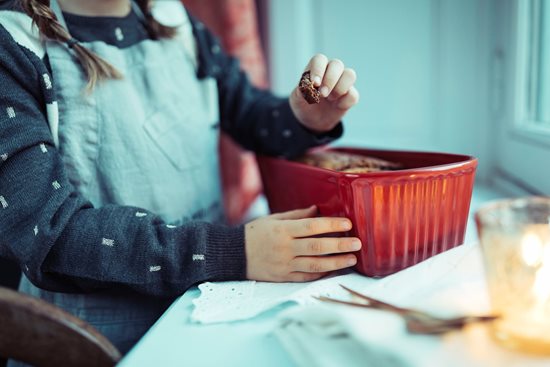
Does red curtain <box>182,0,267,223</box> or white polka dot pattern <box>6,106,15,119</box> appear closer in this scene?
white polka dot pattern <box>6,106,15,119</box>

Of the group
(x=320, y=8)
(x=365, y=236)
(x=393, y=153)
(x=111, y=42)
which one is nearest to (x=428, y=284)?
(x=365, y=236)

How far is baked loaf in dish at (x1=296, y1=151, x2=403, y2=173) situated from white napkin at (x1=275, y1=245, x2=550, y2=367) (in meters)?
0.19

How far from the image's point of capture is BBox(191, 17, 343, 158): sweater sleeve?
77cm

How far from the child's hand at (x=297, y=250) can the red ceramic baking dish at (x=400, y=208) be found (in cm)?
2

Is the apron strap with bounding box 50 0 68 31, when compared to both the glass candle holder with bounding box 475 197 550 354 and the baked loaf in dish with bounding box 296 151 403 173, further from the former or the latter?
the glass candle holder with bounding box 475 197 550 354

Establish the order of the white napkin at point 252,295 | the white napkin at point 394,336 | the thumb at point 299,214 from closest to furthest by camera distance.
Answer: the white napkin at point 394,336 < the white napkin at point 252,295 < the thumb at point 299,214

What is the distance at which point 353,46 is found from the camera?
108 cm

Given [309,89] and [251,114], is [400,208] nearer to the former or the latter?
[309,89]

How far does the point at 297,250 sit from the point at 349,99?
0.81 ft

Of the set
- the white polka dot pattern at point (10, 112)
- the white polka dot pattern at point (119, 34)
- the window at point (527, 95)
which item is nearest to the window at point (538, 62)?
the window at point (527, 95)

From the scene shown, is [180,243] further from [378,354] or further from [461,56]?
[461,56]

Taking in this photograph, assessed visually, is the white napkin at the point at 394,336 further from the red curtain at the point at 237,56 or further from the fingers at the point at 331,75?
the red curtain at the point at 237,56

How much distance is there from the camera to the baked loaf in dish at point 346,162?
2.08 ft

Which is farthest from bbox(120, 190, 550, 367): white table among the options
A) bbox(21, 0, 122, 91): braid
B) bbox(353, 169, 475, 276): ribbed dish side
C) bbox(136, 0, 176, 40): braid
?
bbox(136, 0, 176, 40): braid
